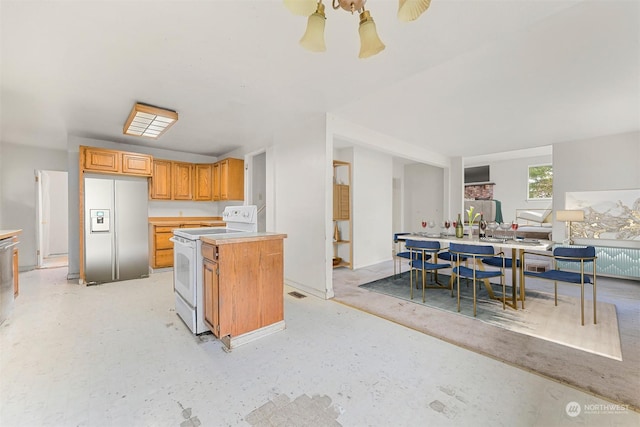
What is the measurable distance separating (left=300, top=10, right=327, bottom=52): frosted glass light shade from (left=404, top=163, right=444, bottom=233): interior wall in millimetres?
6376

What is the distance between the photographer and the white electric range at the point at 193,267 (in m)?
2.43

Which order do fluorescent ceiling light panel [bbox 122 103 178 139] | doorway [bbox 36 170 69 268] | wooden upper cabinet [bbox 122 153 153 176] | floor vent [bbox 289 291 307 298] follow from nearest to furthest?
fluorescent ceiling light panel [bbox 122 103 178 139]
floor vent [bbox 289 291 307 298]
wooden upper cabinet [bbox 122 153 153 176]
doorway [bbox 36 170 69 268]

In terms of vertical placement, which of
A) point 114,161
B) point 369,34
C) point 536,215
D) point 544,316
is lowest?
point 544,316

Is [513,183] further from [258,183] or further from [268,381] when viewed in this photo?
[268,381]

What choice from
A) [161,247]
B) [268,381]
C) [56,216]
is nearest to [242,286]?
[268,381]

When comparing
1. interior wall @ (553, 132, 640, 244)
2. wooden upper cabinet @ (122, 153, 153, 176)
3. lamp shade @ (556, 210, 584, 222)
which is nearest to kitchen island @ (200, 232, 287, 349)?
wooden upper cabinet @ (122, 153, 153, 176)

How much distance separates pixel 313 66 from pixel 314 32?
1.27 m

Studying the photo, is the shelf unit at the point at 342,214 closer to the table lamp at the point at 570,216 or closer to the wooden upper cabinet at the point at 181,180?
the wooden upper cabinet at the point at 181,180

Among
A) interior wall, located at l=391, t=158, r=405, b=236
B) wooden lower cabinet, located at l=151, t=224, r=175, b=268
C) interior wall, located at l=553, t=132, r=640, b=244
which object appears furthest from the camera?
interior wall, located at l=391, t=158, r=405, b=236

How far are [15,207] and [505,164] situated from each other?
12630mm

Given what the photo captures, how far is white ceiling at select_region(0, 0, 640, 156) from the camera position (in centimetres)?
175

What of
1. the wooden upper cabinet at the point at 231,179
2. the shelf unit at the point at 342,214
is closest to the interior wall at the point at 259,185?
the wooden upper cabinet at the point at 231,179

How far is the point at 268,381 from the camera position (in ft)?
5.84

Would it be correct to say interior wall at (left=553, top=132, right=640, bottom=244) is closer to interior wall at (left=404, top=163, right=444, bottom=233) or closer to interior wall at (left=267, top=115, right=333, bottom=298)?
interior wall at (left=404, top=163, right=444, bottom=233)
